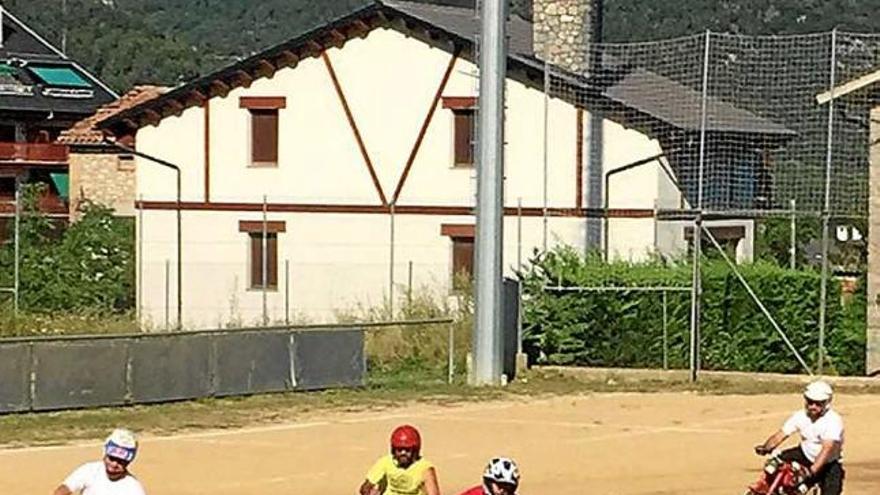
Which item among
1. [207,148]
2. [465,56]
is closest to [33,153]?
[207,148]

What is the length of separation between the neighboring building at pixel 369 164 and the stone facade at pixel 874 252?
590 centimetres

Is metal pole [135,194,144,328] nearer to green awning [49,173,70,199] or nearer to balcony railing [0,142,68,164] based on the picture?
balcony railing [0,142,68,164]

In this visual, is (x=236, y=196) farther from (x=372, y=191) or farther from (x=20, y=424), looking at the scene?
(x=20, y=424)

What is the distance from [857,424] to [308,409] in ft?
24.3

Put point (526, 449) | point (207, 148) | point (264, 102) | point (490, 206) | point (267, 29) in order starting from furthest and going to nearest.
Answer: point (267, 29) → point (207, 148) → point (264, 102) → point (490, 206) → point (526, 449)

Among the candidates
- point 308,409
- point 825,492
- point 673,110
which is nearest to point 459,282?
point 673,110

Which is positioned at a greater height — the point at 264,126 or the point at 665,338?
the point at 264,126

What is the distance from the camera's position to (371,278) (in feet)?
139

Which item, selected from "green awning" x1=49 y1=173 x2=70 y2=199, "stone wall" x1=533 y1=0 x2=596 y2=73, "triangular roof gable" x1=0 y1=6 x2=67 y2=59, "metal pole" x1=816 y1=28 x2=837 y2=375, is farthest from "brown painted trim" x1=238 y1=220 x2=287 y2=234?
"triangular roof gable" x1=0 y1=6 x2=67 y2=59

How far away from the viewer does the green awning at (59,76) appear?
318ft

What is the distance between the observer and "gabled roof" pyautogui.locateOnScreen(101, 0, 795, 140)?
40.2m

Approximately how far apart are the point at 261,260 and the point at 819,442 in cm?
→ 3016

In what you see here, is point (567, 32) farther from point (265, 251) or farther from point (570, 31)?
point (265, 251)

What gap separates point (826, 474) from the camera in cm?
1573
